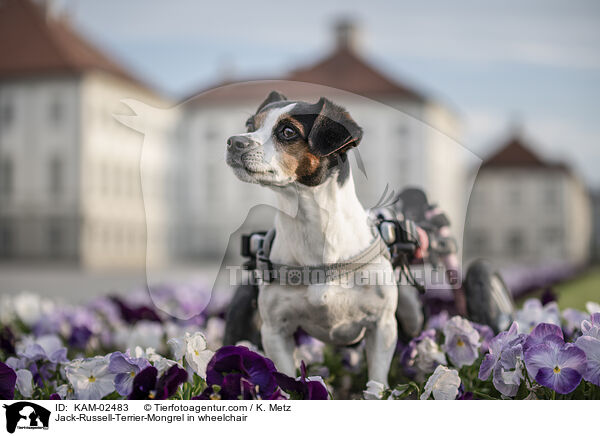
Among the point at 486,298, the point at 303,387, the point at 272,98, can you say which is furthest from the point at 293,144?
the point at 486,298

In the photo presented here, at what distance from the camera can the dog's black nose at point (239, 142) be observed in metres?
1.49

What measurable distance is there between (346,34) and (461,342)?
102ft

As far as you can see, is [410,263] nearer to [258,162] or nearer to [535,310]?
[535,310]

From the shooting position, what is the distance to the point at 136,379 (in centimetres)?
133

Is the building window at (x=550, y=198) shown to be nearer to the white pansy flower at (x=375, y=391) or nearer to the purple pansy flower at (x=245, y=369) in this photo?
the white pansy flower at (x=375, y=391)

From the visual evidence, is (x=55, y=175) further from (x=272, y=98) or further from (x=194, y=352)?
(x=194, y=352)

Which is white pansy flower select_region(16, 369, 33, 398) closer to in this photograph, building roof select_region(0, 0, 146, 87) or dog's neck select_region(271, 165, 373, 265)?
dog's neck select_region(271, 165, 373, 265)

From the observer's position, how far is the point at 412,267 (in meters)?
2.07

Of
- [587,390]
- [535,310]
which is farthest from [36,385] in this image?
[535,310]

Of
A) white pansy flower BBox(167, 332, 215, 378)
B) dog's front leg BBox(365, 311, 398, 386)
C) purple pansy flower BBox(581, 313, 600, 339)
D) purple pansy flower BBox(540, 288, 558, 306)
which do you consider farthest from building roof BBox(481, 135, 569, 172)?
white pansy flower BBox(167, 332, 215, 378)
